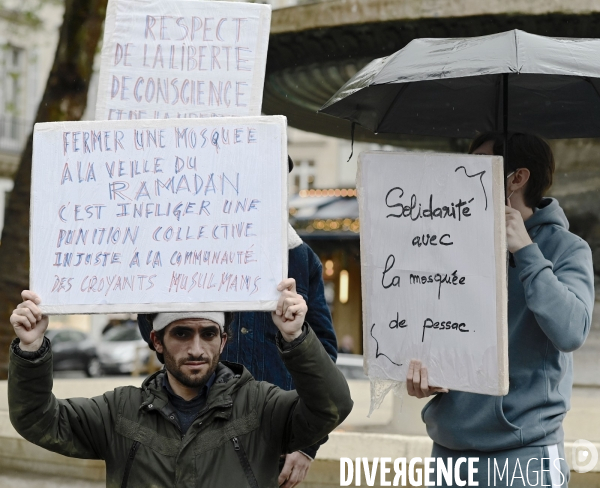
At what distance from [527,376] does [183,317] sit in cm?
100

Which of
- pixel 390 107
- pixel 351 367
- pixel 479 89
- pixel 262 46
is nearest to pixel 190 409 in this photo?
pixel 262 46

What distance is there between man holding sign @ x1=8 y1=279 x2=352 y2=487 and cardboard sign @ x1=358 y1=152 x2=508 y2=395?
0.37 meters

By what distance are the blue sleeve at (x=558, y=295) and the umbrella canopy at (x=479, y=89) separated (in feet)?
1.67

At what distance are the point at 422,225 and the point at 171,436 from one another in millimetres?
935

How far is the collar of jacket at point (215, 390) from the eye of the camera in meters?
2.71

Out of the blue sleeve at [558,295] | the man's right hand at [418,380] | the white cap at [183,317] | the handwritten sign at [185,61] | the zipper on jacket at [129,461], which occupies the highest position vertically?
the handwritten sign at [185,61]

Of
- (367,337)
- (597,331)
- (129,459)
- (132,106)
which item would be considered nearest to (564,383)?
(367,337)

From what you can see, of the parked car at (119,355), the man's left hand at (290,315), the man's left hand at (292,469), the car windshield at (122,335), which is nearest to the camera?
the man's left hand at (290,315)

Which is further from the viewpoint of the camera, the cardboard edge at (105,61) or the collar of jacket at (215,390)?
the cardboard edge at (105,61)

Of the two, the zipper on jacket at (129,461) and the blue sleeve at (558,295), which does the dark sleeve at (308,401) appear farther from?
the blue sleeve at (558,295)

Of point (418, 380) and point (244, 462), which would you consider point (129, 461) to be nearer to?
point (244, 462)

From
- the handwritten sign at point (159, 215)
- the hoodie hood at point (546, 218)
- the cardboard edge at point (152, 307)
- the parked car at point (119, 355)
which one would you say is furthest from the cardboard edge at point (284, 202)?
the parked car at point (119, 355)

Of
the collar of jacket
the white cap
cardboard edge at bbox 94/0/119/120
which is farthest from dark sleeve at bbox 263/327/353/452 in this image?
cardboard edge at bbox 94/0/119/120

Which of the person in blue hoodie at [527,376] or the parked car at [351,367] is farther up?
the parked car at [351,367]
